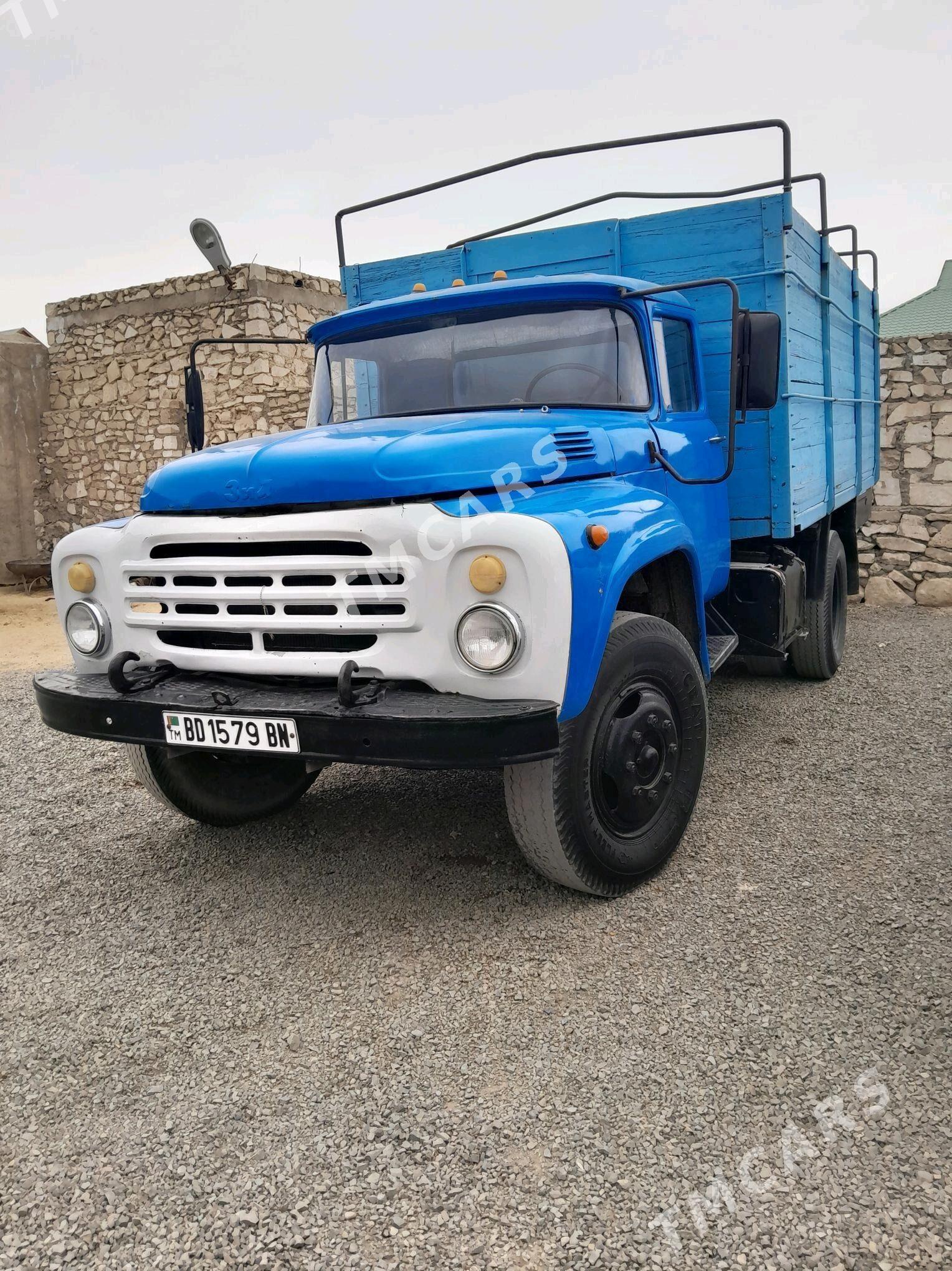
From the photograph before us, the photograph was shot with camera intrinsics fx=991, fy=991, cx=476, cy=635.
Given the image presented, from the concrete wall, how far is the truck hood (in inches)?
400

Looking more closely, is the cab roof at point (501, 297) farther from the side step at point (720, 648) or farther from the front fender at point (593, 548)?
the side step at point (720, 648)

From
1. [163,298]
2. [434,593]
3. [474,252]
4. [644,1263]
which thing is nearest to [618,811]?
[434,593]

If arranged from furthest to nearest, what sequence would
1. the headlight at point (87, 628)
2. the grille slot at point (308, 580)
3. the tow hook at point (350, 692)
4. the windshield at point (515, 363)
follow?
the windshield at point (515, 363), the headlight at point (87, 628), the grille slot at point (308, 580), the tow hook at point (350, 692)

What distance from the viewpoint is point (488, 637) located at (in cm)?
275

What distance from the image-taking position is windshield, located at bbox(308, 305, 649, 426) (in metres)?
3.71

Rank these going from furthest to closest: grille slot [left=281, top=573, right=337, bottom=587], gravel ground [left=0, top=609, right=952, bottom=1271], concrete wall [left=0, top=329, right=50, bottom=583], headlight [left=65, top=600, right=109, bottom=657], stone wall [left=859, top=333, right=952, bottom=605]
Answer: concrete wall [left=0, top=329, right=50, bottom=583]
stone wall [left=859, top=333, right=952, bottom=605]
headlight [left=65, top=600, right=109, bottom=657]
grille slot [left=281, top=573, right=337, bottom=587]
gravel ground [left=0, top=609, right=952, bottom=1271]

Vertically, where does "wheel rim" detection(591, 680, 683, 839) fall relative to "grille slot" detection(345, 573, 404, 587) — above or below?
below

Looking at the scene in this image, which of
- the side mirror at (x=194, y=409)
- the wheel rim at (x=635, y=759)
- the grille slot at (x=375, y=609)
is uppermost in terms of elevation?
the side mirror at (x=194, y=409)

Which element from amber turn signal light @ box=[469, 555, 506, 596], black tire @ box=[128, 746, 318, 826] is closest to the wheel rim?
amber turn signal light @ box=[469, 555, 506, 596]

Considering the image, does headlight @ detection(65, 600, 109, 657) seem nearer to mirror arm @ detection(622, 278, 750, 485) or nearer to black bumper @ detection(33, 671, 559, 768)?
black bumper @ detection(33, 671, 559, 768)

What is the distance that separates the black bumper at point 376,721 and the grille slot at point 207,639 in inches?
5.7

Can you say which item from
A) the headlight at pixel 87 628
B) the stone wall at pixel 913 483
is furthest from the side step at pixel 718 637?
the stone wall at pixel 913 483

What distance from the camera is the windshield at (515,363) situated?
146 inches

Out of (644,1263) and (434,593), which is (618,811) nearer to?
(434,593)
